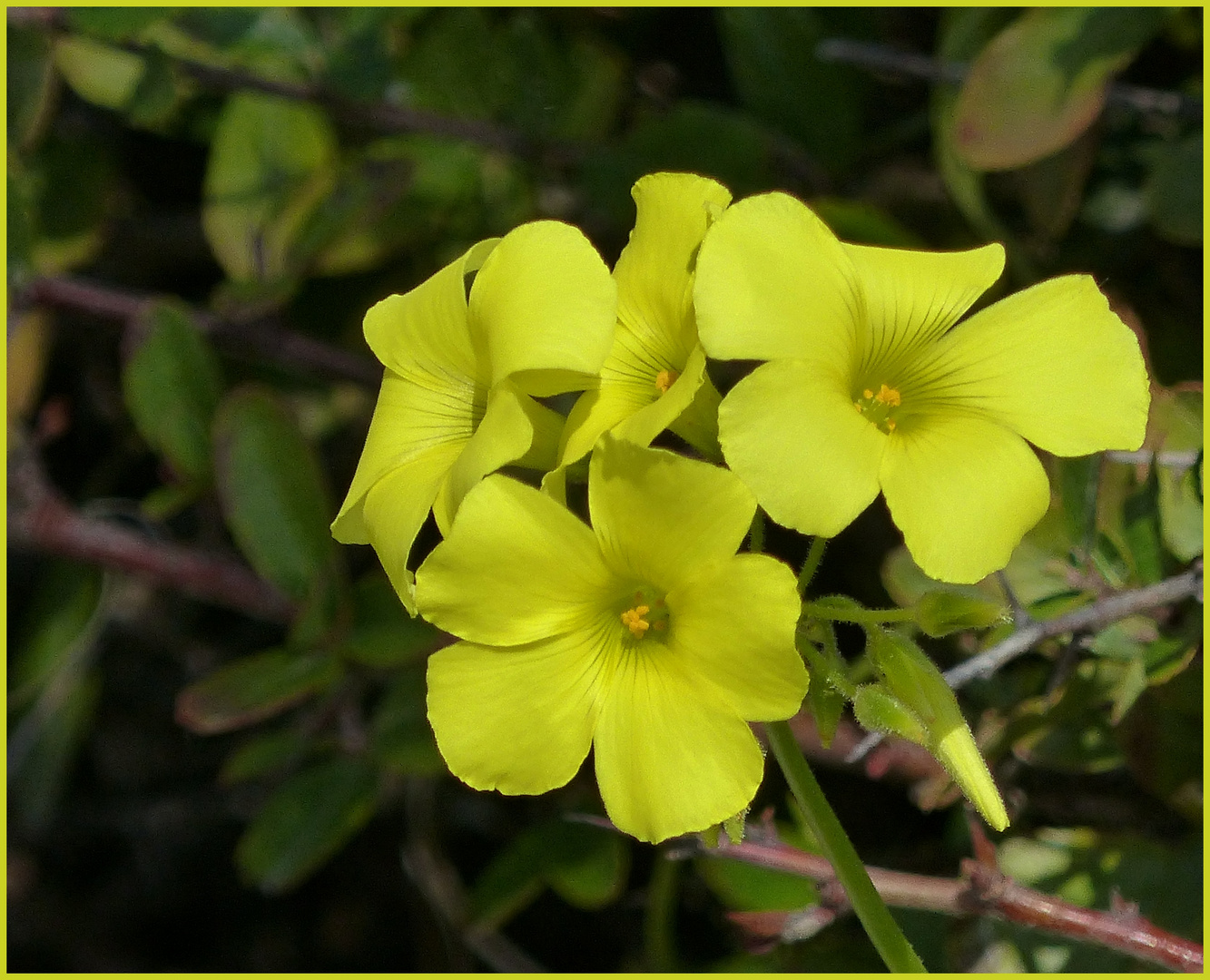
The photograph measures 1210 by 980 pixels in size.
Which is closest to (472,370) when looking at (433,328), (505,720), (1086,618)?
(433,328)

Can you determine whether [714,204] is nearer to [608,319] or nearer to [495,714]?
[608,319]

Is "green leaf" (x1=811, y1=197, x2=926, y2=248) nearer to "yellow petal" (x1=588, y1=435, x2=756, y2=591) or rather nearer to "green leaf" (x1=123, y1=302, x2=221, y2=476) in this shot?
"yellow petal" (x1=588, y1=435, x2=756, y2=591)

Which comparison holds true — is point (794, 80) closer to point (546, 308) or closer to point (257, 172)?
point (257, 172)

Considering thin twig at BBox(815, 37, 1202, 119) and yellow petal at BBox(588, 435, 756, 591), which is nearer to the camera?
yellow petal at BBox(588, 435, 756, 591)

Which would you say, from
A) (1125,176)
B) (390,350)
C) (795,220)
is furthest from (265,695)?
(1125,176)

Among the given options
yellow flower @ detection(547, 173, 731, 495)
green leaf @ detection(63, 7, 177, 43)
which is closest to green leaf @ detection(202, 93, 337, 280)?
green leaf @ detection(63, 7, 177, 43)

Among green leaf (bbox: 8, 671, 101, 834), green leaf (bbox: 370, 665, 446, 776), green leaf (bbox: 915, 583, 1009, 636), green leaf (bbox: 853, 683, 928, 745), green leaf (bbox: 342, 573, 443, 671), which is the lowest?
green leaf (bbox: 8, 671, 101, 834)
